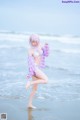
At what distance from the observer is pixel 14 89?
3.48m

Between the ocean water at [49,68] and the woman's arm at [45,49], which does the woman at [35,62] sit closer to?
the woman's arm at [45,49]

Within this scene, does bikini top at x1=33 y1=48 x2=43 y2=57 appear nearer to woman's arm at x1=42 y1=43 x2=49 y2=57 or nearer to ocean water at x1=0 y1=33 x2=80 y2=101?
woman's arm at x1=42 y1=43 x2=49 y2=57

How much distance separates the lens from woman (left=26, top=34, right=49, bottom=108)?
10.2 ft

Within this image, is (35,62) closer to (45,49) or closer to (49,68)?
(45,49)

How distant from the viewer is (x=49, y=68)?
3.67 m

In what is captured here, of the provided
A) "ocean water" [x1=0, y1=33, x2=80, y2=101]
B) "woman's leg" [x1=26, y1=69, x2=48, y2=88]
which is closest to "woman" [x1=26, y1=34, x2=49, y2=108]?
"woman's leg" [x1=26, y1=69, x2=48, y2=88]

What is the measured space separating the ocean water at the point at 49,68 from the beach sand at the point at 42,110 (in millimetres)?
76

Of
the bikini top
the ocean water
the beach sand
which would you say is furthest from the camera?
the ocean water

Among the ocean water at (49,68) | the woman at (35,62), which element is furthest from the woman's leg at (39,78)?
the ocean water at (49,68)

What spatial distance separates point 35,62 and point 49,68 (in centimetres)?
56

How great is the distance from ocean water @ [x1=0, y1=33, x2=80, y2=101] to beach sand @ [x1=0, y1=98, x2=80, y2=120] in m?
0.08

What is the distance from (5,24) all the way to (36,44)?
50cm

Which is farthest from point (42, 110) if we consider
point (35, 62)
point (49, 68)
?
point (49, 68)

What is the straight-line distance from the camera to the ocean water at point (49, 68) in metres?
3.41
